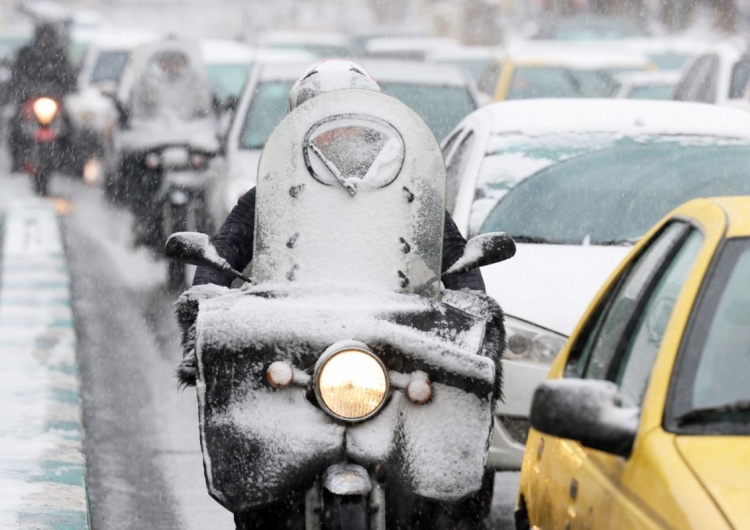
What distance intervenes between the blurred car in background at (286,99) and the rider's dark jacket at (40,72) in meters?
8.69

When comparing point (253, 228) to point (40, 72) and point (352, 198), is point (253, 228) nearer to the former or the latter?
point (352, 198)

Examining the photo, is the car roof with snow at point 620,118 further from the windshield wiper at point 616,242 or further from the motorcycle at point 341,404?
the motorcycle at point 341,404

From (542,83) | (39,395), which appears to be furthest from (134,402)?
(542,83)

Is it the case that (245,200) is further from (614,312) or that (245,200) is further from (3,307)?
(3,307)

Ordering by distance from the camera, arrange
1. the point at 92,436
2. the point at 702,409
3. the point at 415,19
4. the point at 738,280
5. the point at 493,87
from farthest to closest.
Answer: the point at 415,19, the point at 493,87, the point at 92,436, the point at 738,280, the point at 702,409

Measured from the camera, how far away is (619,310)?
15.8 feet

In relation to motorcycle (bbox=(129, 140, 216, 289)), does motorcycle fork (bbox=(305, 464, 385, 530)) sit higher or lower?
higher

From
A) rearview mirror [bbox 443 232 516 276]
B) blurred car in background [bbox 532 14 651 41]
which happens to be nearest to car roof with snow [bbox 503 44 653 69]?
blurred car in background [bbox 532 14 651 41]

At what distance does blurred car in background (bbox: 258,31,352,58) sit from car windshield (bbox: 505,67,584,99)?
470cm

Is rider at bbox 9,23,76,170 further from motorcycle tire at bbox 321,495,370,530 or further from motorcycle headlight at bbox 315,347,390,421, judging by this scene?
motorcycle tire at bbox 321,495,370,530

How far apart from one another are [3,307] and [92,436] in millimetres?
3762

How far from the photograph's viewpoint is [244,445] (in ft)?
16.3

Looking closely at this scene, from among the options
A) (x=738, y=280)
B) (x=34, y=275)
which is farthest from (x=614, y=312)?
(x=34, y=275)

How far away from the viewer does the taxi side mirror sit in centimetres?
386
